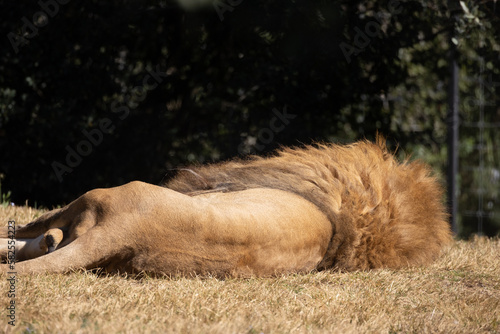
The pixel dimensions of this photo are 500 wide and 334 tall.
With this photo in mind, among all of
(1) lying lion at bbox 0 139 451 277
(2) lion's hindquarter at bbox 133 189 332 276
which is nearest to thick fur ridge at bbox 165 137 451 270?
(1) lying lion at bbox 0 139 451 277

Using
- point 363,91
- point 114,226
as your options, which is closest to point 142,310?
point 114,226

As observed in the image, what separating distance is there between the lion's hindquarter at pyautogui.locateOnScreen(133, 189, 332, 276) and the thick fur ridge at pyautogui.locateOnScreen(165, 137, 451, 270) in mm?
136

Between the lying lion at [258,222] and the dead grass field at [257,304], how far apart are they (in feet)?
0.27

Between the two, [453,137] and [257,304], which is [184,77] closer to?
[453,137]

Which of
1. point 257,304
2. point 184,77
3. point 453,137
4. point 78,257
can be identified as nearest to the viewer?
point 257,304

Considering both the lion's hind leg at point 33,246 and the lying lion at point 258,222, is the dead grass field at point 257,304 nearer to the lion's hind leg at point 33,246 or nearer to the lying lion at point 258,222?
the lying lion at point 258,222

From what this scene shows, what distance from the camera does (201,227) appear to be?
9.73 feet

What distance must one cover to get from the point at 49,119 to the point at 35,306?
3.64 m

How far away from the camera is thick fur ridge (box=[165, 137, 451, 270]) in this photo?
3420 mm

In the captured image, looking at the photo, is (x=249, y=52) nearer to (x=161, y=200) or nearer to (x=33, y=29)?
(x=33, y=29)

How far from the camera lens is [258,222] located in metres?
3.08

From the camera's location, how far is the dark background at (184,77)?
573cm

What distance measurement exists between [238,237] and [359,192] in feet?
2.65

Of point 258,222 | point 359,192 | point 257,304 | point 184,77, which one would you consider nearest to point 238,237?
point 258,222
